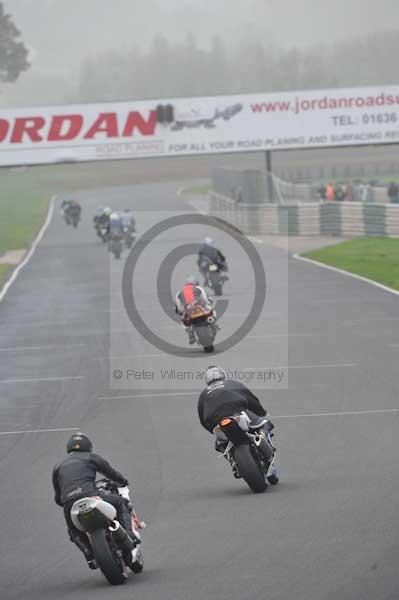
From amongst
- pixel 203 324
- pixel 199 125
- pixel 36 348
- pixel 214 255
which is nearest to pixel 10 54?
pixel 199 125

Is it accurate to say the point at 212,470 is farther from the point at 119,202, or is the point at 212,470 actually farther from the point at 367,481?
the point at 119,202

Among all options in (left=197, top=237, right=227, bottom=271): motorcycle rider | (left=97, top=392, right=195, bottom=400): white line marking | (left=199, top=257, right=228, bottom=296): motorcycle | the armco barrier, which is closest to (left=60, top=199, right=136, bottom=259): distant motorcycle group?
the armco barrier

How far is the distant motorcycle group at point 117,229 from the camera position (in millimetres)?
46375

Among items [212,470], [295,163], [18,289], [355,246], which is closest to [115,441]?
[212,470]

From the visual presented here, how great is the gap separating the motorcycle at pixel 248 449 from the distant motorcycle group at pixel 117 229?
33413mm

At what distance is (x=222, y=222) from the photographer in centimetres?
6322

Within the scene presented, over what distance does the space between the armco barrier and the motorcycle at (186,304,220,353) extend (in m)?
22.3

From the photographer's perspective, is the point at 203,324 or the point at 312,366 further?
the point at 203,324

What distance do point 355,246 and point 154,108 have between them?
14.7 m

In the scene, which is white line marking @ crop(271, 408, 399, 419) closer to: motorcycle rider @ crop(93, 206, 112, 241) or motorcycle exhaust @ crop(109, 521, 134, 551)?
motorcycle exhaust @ crop(109, 521, 134, 551)

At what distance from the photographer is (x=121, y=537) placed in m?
9.88

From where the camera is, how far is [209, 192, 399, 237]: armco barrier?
46344 millimetres

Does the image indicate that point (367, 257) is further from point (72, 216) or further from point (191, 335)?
point (72, 216)

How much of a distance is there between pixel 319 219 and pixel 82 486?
41632mm
